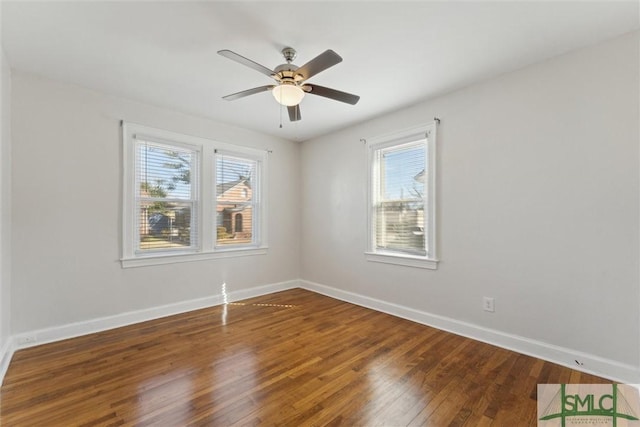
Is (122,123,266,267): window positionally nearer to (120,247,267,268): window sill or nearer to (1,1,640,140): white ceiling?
(120,247,267,268): window sill

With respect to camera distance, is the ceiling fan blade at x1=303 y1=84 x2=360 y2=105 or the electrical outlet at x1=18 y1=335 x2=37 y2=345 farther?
the electrical outlet at x1=18 y1=335 x2=37 y2=345

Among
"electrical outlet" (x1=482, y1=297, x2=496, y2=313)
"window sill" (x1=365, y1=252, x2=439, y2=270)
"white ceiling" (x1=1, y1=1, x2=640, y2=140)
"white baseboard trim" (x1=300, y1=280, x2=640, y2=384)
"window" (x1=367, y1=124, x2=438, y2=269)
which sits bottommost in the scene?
"white baseboard trim" (x1=300, y1=280, x2=640, y2=384)

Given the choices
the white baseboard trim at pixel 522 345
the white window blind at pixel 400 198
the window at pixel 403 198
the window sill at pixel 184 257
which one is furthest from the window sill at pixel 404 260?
the window sill at pixel 184 257

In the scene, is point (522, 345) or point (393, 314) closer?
point (522, 345)

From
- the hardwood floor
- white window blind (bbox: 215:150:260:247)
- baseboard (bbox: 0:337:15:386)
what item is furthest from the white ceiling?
the hardwood floor

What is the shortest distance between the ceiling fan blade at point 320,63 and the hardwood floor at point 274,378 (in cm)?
223

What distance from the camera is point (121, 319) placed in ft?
10.3

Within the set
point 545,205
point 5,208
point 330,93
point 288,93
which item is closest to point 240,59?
point 288,93

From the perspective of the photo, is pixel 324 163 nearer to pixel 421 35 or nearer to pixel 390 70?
pixel 390 70

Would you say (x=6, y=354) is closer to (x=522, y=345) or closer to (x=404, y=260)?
(x=404, y=260)

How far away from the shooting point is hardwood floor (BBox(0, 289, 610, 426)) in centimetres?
172

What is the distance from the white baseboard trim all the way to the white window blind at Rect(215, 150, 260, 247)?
2021 mm

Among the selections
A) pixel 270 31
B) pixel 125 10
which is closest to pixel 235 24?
pixel 270 31

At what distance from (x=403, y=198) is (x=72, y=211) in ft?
11.9
